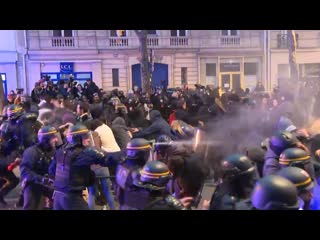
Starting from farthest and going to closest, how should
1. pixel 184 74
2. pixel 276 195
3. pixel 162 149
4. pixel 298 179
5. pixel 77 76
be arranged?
1. pixel 184 74
2. pixel 77 76
3. pixel 162 149
4. pixel 298 179
5. pixel 276 195

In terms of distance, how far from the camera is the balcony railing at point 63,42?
25188mm

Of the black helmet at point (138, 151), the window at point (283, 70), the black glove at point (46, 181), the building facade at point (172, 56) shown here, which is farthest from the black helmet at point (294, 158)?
the window at point (283, 70)

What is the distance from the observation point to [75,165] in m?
4.98

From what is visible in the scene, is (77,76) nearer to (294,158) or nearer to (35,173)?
(35,173)

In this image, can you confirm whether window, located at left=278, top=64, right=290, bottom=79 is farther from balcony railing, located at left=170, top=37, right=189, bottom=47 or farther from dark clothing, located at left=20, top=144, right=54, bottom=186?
dark clothing, located at left=20, top=144, right=54, bottom=186

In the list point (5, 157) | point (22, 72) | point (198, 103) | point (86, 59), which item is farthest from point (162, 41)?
point (5, 157)

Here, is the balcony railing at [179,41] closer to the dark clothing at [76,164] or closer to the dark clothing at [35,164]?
the dark clothing at [35,164]

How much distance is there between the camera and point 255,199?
312 cm

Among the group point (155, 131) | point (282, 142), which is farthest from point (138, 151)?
point (155, 131)

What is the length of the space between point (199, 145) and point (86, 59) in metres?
19.5

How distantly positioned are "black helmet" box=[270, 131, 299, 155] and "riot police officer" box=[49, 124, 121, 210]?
167 cm

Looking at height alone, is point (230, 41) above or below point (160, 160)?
above

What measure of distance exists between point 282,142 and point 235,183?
1298 mm
